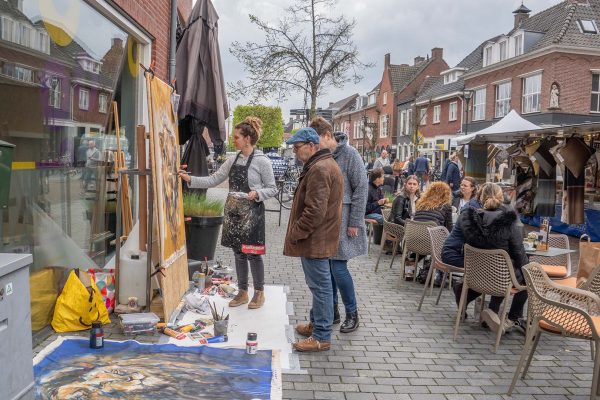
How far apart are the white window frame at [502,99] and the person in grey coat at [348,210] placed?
29798mm

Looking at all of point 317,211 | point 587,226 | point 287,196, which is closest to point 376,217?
point 587,226

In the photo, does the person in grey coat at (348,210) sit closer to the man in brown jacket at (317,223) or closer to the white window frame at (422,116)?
the man in brown jacket at (317,223)

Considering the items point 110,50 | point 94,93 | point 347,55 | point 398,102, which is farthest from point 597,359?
point 398,102

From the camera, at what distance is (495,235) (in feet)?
16.6

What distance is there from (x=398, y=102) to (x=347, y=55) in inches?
1318

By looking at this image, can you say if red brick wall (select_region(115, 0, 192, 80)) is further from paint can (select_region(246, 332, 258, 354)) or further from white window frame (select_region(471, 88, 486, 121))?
white window frame (select_region(471, 88, 486, 121))

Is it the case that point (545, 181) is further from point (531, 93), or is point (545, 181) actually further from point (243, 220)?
point (531, 93)

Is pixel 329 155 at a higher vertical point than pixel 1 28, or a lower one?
lower

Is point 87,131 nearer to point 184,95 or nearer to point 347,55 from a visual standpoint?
point 184,95

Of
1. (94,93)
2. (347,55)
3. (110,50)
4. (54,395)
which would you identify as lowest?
(54,395)

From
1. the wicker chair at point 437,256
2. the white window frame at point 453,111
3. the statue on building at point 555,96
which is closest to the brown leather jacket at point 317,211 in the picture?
the wicker chair at point 437,256

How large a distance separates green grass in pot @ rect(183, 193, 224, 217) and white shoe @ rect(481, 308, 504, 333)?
3484 mm

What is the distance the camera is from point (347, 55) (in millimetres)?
19609

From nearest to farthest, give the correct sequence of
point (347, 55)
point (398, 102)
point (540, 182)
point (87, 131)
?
point (87, 131)
point (540, 182)
point (347, 55)
point (398, 102)
